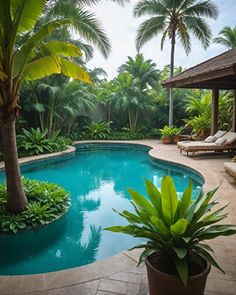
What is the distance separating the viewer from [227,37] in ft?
66.8

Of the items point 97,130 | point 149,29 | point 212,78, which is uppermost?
point 149,29

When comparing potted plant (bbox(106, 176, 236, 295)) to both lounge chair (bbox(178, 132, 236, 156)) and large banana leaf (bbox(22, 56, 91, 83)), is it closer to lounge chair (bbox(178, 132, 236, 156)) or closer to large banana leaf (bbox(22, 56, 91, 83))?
large banana leaf (bbox(22, 56, 91, 83))

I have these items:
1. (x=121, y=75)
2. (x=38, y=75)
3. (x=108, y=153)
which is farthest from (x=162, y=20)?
(x=38, y=75)

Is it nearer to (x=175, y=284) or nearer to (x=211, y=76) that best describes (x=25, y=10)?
(x=175, y=284)

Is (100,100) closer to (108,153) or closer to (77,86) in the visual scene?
(77,86)

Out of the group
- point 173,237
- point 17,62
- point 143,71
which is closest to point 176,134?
point 143,71

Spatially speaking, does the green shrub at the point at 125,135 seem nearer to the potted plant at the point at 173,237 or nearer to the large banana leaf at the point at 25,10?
the large banana leaf at the point at 25,10

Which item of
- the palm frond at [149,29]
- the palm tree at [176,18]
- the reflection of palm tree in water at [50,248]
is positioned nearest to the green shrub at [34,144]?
the reflection of palm tree in water at [50,248]

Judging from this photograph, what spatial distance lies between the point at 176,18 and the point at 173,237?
15132 millimetres

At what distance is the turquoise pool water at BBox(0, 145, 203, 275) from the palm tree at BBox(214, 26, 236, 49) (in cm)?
1307

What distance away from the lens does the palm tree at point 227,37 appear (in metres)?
19.8

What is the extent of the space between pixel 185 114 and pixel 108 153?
21.9 feet

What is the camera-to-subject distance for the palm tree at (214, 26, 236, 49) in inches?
779

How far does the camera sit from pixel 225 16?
1634cm
